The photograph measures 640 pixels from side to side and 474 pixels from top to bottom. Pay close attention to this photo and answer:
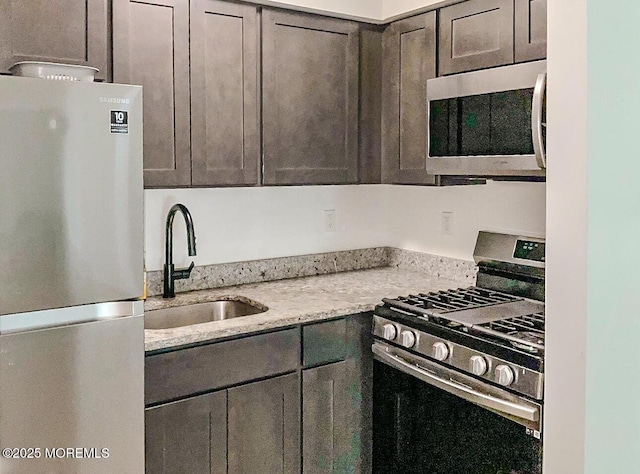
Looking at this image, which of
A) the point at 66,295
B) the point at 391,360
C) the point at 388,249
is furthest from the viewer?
the point at 388,249

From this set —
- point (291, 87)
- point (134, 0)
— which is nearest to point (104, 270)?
point (134, 0)

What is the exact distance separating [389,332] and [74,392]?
114 centimetres

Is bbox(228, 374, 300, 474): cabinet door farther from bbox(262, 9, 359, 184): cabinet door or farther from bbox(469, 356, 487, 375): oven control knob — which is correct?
bbox(262, 9, 359, 184): cabinet door

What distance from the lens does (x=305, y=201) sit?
3.06 metres

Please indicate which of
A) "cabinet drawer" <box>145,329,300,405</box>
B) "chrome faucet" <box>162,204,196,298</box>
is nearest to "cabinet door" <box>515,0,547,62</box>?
"cabinet drawer" <box>145,329,300,405</box>

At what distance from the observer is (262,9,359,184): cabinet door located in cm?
254

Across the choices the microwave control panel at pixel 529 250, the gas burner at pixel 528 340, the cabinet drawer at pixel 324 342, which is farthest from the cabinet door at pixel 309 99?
the gas burner at pixel 528 340

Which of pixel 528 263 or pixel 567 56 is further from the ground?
pixel 567 56

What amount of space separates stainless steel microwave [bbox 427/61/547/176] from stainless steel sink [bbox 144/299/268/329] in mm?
979

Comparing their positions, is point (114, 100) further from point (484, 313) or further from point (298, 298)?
point (484, 313)

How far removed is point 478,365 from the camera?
1973mm

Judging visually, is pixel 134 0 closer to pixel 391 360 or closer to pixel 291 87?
pixel 291 87

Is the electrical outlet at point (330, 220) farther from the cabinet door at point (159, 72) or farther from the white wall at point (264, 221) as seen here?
the cabinet door at point (159, 72)

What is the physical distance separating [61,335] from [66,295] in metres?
0.12
